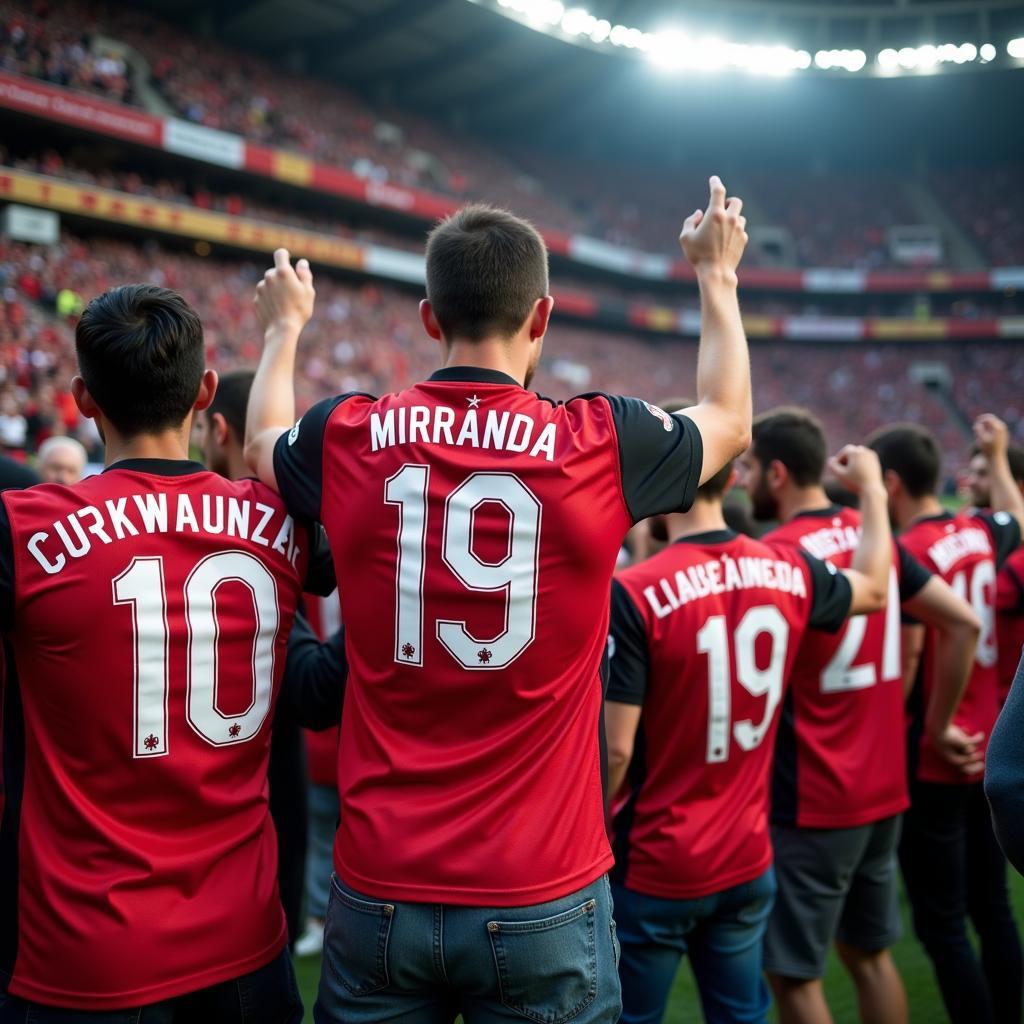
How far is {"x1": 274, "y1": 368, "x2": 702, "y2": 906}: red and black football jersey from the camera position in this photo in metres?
1.62

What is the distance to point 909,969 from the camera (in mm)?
4113

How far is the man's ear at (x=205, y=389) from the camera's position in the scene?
1.93m

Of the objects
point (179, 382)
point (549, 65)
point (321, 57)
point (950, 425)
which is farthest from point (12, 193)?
point (950, 425)

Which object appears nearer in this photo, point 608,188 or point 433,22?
point 433,22

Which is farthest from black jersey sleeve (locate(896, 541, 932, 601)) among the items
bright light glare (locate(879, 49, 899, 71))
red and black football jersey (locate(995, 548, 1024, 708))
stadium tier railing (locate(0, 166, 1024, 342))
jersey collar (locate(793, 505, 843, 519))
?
bright light glare (locate(879, 49, 899, 71))

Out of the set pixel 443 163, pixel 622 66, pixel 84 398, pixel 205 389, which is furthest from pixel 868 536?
pixel 622 66

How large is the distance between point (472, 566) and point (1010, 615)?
10.6 ft

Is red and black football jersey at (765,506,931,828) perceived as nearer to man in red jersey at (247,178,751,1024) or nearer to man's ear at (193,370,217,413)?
man in red jersey at (247,178,751,1024)

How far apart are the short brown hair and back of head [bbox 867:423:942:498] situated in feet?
7.82

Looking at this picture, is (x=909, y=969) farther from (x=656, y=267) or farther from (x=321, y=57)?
(x=656, y=267)

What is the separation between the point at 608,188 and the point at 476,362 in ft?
137

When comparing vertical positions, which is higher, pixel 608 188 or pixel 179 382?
pixel 608 188

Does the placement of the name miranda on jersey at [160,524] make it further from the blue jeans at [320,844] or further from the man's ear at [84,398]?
the blue jeans at [320,844]

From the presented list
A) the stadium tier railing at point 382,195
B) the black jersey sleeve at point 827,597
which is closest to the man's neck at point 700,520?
the black jersey sleeve at point 827,597
